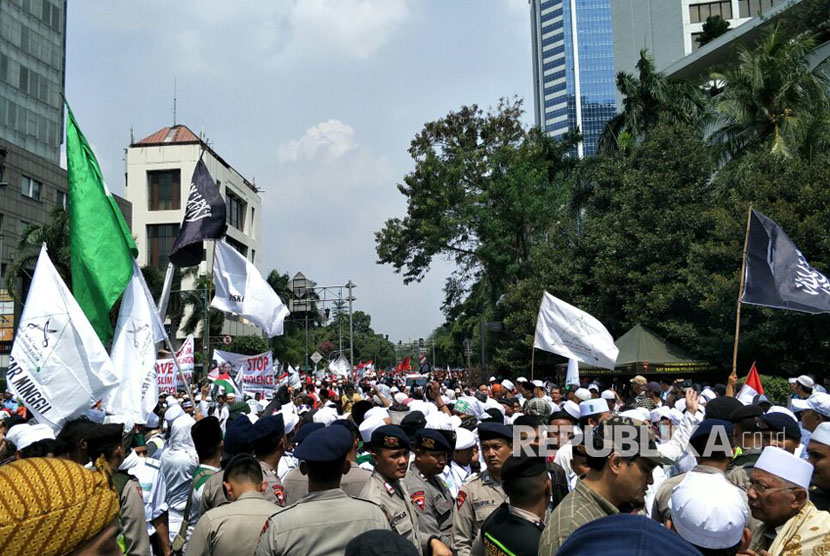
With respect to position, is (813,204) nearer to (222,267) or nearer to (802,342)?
(802,342)

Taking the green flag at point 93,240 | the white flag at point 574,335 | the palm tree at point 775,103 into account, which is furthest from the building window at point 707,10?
the green flag at point 93,240

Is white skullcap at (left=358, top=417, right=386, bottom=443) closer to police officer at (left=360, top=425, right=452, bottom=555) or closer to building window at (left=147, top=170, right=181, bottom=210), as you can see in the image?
police officer at (left=360, top=425, right=452, bottom=555)

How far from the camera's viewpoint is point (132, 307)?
8773 millimetres

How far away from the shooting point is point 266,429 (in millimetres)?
5055

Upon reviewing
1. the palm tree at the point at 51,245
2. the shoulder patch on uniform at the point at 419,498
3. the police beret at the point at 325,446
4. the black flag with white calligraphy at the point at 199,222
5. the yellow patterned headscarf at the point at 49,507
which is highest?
the palm tree at the point at 51,245

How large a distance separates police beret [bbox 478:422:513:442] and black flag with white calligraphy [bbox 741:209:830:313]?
6942 millimetres

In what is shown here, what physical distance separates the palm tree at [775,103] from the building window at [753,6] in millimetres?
31738

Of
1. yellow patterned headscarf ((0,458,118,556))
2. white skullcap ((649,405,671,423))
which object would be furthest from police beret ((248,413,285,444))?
white skullcap ((649,405,671,423))

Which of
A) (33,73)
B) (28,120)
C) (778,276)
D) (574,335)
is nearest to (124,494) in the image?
(778,276)

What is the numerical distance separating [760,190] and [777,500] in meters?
18.2

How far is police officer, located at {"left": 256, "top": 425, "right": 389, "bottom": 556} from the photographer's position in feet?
10.9

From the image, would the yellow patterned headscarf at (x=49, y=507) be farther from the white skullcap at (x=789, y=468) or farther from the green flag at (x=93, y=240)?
the green flag at (x=93, y=240)

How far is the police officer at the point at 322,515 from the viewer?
334 cm

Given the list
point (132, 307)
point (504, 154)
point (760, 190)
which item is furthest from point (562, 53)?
point (132, 307)
